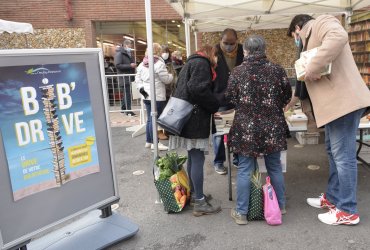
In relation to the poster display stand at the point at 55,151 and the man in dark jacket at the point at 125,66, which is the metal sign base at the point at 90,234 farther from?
the man in dark jacket at the point at 125,66

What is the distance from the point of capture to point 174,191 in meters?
3.55

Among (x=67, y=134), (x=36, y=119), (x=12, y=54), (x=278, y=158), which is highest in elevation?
(x=12, y=54)

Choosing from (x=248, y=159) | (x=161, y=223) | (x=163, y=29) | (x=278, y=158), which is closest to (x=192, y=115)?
(x=248, y=159)

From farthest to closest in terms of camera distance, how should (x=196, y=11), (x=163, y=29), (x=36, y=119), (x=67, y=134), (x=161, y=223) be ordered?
(x=163, y=29), (x=196, y=11), (x=161, y=223), (x=67, y=134), (x=36, y=119)

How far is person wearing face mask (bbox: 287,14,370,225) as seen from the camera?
8.99ft

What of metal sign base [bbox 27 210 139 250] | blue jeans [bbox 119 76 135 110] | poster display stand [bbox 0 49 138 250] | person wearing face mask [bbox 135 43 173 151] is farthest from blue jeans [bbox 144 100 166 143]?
blue jeans [bbox 119 76 135 110]

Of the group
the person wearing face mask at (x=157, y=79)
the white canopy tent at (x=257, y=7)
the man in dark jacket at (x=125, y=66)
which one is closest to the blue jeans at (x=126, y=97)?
the man in dark jacket at (x=125, y=66)

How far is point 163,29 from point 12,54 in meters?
11.0

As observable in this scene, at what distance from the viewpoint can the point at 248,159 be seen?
10.4ft

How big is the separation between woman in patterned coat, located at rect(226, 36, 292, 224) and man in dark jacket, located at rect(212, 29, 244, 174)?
26cm

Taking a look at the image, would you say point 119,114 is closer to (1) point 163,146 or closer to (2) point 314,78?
(1) point 163,146

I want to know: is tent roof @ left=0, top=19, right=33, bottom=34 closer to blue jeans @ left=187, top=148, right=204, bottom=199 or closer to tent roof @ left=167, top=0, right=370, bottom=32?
tent roof @ left=167, top=0, right=370, bottom=32

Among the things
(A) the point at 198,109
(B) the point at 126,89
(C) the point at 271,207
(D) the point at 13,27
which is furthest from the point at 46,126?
(D) the point at 13,27

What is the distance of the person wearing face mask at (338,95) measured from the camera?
274cm
